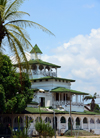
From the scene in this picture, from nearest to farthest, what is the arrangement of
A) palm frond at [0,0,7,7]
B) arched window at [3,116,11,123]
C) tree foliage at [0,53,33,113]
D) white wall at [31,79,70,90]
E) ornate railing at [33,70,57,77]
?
palm frond at [0,0,7,7] < tree foliage at [0,53,33,113] < arched window at [3,116,11,123] < white wall at [31,79,70,90] < ornate railing at [33,70,57,77]

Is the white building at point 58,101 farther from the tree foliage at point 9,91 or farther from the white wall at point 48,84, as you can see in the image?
the tree foliage at point 9,91

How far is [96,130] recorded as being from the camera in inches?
2029

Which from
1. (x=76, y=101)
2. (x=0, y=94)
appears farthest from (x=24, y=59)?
(x=76, y=101)

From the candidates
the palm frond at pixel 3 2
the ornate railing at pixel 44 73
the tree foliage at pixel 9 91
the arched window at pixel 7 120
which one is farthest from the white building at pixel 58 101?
the palm frond at pixel 3 2

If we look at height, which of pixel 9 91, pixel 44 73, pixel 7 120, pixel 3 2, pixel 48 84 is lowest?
pixel 7 120

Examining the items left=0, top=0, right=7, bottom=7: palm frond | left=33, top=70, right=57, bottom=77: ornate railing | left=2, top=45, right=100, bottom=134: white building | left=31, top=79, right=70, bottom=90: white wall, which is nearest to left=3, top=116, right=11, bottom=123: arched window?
left=2, top=45, right=100, bottom=134: white building

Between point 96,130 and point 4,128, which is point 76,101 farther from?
point 4,128

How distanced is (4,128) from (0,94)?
857 centimetres

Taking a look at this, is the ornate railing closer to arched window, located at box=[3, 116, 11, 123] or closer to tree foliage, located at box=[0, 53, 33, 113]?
arched window, located at box=[3, 116, 11, 123]

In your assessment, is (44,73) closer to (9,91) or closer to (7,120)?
(7,120)

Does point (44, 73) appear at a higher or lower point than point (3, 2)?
higher

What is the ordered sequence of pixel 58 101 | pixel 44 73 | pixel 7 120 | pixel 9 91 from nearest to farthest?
1. pixel 9 91
2. pixel 7 120
3. pixel 58 101
4. pixel 44 73

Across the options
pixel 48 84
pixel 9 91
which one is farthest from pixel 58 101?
pixel 9 91

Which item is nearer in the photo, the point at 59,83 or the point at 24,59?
the point at 24,59
